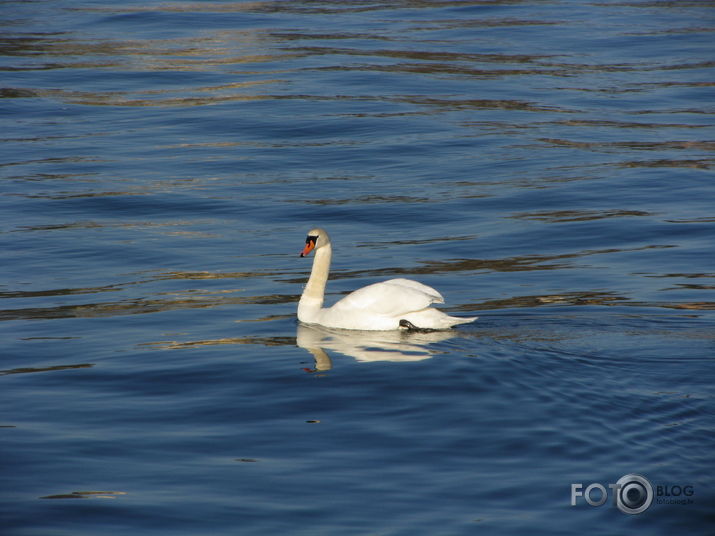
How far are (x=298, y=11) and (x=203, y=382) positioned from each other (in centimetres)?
3525

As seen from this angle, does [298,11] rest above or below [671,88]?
above

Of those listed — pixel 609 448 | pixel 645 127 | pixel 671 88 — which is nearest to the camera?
pixel 609 448

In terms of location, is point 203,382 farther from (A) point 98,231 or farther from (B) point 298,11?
(B) point 298,11

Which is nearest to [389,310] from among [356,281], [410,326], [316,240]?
[410,326]

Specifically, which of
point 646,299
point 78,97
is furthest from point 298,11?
point 646,299

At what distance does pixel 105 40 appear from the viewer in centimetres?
4062

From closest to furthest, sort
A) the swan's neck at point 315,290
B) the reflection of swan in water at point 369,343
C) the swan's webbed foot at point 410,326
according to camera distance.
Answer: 1. the reflection of swan in water at point 369,343
2. the swan's webbed foot at point 410,326
3. the swan's neck at point 315,290

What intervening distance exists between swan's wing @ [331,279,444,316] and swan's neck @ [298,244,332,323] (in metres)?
0.91

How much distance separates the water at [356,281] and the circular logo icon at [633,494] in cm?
9

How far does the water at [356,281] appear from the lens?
9.70 meters

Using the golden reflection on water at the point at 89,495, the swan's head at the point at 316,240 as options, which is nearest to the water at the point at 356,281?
the golden reflection on water at the point at 89,495
